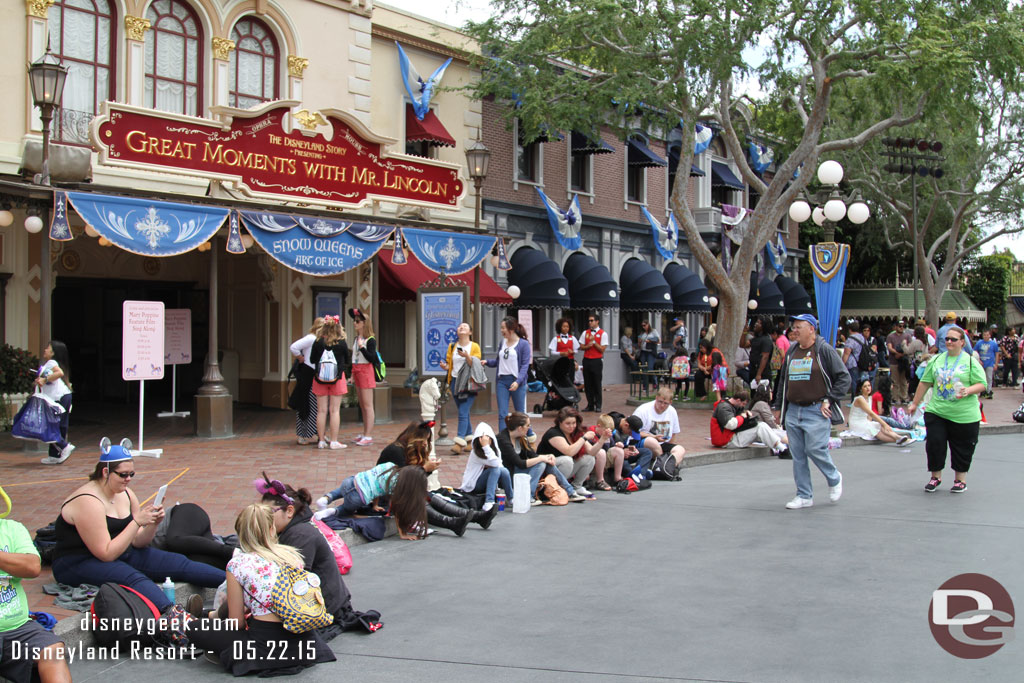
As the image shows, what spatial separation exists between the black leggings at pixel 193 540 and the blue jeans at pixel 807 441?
5630 mm

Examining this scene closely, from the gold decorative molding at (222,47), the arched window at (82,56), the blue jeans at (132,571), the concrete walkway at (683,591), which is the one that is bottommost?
the concrete walkway at (683,591)

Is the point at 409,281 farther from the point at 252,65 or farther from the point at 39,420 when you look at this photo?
the point at 39,420

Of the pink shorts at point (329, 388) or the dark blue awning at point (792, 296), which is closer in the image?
the pink shorts at point (329, 388)

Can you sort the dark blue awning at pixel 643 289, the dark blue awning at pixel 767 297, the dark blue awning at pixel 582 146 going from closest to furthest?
the dark blue awning at pixel 582 146 → the dark blue awning at pixel 643 289 → the dark blue awning at pixel 767 297

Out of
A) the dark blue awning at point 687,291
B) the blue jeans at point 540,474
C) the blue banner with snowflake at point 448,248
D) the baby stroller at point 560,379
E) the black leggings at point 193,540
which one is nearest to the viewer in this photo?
the black leggings at point 193,540

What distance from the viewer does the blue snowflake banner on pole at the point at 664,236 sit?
2870 cm

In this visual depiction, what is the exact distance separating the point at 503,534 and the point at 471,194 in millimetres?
14910

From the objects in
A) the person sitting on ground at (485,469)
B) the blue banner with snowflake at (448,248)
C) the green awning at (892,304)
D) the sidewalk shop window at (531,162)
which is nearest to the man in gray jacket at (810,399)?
the person sitting on ground at (485,469)

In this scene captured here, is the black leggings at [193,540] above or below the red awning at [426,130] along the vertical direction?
below

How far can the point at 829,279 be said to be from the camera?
47.0ft

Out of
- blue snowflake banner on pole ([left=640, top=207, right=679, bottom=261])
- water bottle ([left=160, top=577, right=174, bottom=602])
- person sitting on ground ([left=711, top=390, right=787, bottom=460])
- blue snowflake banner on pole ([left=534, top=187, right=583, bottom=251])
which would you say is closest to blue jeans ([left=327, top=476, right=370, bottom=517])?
water bottle ([left=160, top=577, right=174, bottom=602])

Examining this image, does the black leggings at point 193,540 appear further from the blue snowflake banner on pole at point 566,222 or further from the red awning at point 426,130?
the blue snowflake banner on pole at point 566,222

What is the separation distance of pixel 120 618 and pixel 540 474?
17.0 ft

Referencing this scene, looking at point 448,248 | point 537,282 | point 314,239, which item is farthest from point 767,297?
point 314,239
